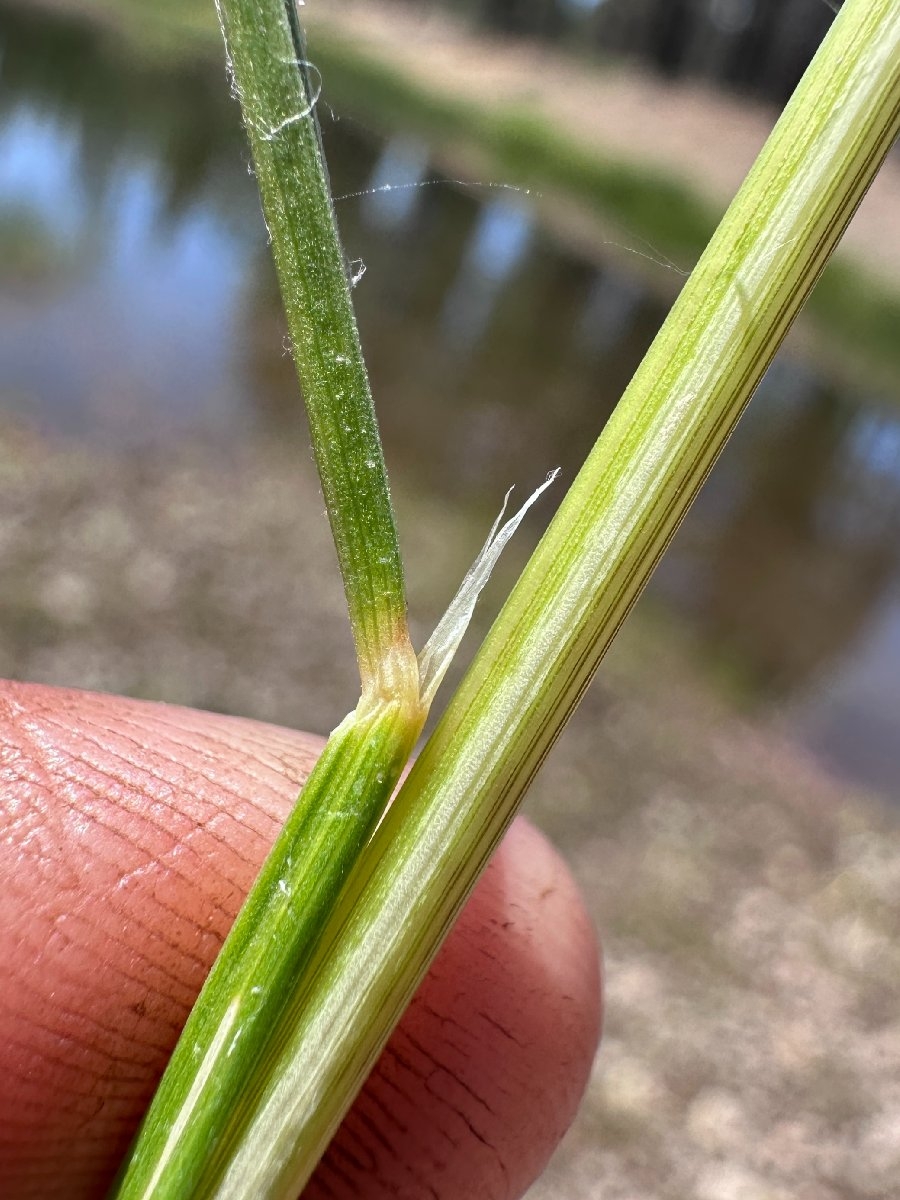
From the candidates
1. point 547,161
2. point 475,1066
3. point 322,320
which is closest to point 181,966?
point 475,1066

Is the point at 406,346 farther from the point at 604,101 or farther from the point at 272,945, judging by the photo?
the point at 272,945

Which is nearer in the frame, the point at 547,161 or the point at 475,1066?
the point at 475,1066

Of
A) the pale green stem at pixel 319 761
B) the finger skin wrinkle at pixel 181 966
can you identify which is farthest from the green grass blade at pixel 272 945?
the finger skin wrinkle at pixel 181 966

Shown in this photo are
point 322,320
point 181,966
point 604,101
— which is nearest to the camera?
point 322,320

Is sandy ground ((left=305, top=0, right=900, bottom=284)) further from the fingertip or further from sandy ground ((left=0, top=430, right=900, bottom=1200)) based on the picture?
the fingertip

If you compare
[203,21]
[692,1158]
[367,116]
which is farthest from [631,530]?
[203,21]
